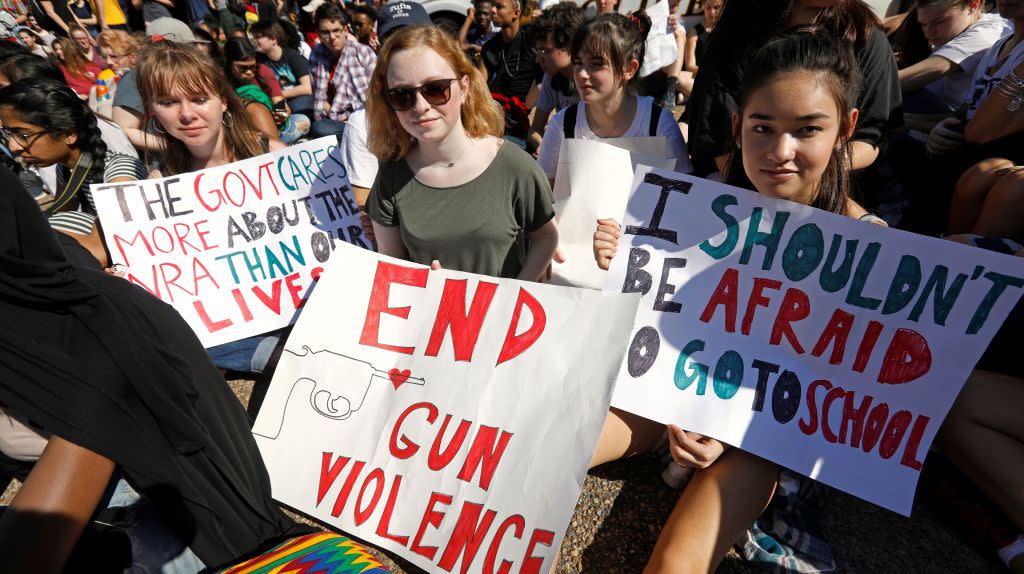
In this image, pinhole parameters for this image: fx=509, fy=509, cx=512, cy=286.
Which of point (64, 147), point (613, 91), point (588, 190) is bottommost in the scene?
point (64, 147)

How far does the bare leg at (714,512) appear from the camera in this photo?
147 cm

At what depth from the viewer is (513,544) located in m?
1.48

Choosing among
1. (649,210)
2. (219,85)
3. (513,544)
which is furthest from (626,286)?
(219,85)

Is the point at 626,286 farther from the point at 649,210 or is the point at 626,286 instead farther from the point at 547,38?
the point at 547,38

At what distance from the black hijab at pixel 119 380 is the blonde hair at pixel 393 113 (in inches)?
A: 40.0

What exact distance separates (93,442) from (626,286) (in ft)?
4.93

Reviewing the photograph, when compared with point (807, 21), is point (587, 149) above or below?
below

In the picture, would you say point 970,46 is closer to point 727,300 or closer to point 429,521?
point 727,300

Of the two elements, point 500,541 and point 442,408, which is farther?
point 442,408

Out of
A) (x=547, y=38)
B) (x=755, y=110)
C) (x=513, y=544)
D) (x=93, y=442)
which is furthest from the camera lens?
(x=547, y=38)

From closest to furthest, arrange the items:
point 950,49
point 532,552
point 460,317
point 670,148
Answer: point 532,552 < point 460,317 < point 670,148 < point 950,49

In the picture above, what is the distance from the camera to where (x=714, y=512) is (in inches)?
59.6

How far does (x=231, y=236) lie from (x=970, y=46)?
4.55 m

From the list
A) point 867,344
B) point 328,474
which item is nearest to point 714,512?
point 867,344
